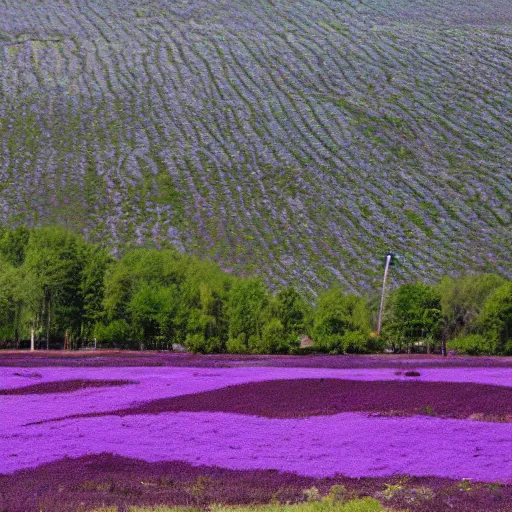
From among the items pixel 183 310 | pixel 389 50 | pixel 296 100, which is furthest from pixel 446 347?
pixel 389 50

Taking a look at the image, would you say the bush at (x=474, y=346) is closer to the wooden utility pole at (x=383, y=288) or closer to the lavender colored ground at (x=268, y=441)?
the wooden utility pole at (x=383, y=288)

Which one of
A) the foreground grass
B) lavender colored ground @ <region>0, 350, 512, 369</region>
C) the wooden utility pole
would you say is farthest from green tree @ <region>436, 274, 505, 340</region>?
the foreground grass

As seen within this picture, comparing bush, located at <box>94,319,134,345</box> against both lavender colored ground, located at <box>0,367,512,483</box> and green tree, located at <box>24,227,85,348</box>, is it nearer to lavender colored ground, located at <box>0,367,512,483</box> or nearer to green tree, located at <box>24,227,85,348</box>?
green tree, located at <box>24,227,85,348</box>

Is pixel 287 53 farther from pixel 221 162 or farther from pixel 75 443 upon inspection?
pixel 75 443

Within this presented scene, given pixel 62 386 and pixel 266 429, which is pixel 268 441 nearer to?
pixel 266 429

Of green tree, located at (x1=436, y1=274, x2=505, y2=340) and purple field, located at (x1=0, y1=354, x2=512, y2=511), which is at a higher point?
green tree, located at (x1=436, y1=274, x2=505, y2=340)

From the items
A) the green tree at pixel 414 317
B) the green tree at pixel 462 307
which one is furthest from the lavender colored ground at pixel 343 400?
the green tree at pixel 462 307
